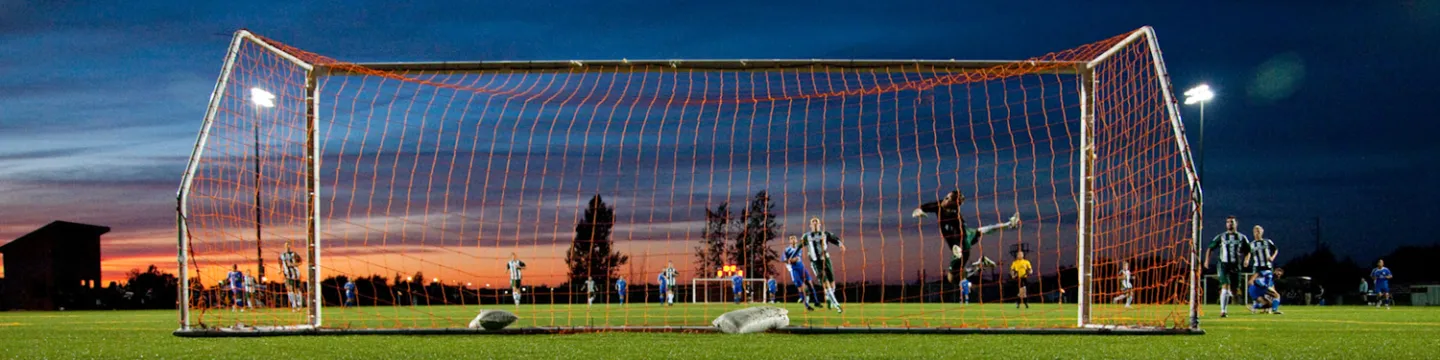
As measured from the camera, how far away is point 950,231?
11875 millimetres

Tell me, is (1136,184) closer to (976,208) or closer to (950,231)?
(976,208)

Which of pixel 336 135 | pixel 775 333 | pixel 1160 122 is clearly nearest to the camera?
pixel 775 333

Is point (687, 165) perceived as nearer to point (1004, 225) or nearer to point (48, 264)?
point (1004, 225)

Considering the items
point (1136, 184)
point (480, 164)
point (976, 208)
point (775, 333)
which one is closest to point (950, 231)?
point (976, 208)

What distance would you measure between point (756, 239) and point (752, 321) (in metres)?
17.2

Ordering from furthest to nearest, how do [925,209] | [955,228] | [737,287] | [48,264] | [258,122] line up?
1. [48,264]
2. [737,287]
3. [955,228]
4. [925,209]
5. [258,122]

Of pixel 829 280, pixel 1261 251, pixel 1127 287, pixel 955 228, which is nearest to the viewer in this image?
pixel 955 228

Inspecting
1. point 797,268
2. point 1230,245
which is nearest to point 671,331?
point 797,268

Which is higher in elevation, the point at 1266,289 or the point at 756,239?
the point at 756,239

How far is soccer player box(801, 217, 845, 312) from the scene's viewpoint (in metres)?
14.8

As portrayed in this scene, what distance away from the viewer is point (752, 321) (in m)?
8.56

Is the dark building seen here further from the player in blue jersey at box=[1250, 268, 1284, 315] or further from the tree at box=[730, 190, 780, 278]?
the player in blue jersey at box=[1250, 268, 1284, 315]

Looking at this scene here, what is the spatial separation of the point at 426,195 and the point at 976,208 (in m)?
5.40

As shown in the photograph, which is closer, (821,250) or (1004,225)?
(1004,225)
